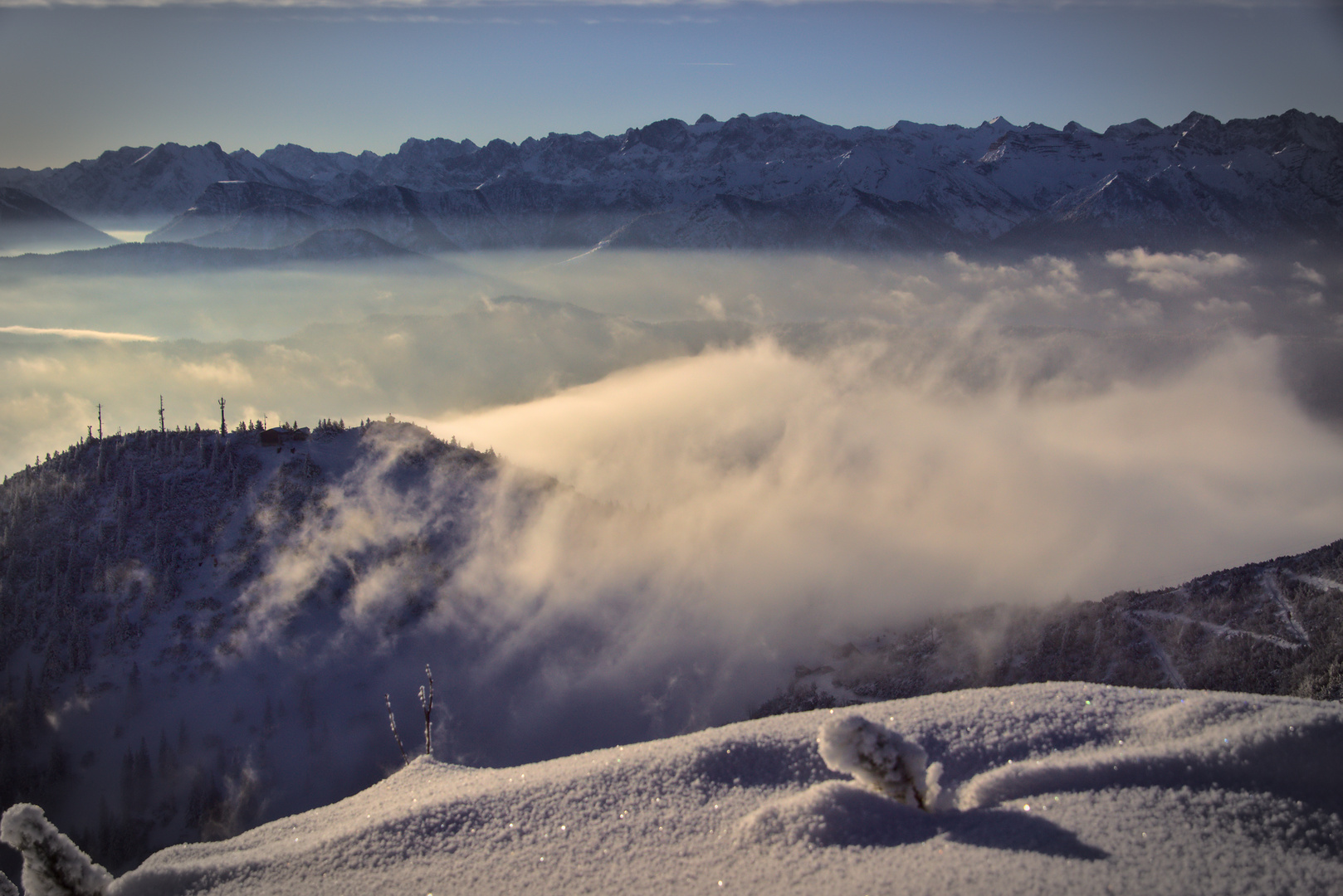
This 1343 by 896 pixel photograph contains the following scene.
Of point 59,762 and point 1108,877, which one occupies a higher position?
point 1108,877

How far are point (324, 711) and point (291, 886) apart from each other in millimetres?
80896

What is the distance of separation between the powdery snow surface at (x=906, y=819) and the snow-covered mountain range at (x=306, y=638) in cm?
7340

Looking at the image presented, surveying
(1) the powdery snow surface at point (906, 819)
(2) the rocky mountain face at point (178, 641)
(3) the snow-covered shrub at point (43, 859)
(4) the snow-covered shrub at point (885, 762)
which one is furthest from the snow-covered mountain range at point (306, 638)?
(4) the snow-covered shrub at point (885, 762)

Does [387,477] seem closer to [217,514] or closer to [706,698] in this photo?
[217,514]

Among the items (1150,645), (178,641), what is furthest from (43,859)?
(1150,645)

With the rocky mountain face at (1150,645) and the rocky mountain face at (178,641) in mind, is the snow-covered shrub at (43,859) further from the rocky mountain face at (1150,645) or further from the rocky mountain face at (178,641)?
the rocky mountain face at (1150,645)

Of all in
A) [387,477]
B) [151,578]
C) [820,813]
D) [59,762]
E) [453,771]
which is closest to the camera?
[820,813]

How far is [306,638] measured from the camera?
86.7m

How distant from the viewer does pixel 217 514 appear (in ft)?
306

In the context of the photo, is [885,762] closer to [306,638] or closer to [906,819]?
[906,819]

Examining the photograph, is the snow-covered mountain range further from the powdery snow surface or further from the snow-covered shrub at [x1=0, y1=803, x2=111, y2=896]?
the snow-covered shrub at [x1=0, y1=803, x2=111, y2=896]

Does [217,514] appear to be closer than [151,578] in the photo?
No

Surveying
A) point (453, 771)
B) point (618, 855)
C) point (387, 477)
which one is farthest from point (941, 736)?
point (387, 477)

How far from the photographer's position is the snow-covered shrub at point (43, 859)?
37.7ft
